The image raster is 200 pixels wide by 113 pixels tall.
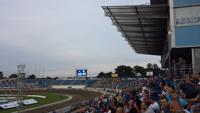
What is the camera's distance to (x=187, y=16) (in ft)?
88.5

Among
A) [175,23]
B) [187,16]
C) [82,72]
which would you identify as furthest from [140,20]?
[82,72]

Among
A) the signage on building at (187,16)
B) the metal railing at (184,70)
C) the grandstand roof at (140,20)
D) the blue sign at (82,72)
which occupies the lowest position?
the metal railing at (184,70)

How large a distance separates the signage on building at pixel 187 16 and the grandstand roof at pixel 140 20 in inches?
90.9

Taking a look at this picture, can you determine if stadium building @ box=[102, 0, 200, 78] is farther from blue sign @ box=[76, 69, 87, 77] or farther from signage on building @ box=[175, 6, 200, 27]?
blue sign @ box=[76, 69, 87, 77]

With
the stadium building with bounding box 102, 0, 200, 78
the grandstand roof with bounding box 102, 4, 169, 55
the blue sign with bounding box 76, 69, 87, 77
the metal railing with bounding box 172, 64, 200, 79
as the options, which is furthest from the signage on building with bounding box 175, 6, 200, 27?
the blue sign with bounding box 76, 69, 87, 77

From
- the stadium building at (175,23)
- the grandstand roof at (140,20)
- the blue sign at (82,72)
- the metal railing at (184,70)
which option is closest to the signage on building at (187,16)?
the stadium building at (175,23)

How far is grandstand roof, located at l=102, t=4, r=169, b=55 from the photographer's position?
Answer: 30058 mm

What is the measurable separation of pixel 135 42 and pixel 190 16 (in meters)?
23.0

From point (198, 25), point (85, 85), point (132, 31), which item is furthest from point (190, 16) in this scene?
point (85, 85)

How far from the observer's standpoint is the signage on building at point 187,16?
2698 centimetres

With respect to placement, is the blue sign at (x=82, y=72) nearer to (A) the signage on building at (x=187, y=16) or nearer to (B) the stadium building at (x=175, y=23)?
(B) the stadium building at (x=175, y=23)

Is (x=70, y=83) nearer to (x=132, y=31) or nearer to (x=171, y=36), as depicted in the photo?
(x=132, y=31)

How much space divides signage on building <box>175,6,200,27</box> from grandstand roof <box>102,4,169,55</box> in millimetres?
2309

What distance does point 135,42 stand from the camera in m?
50.0
